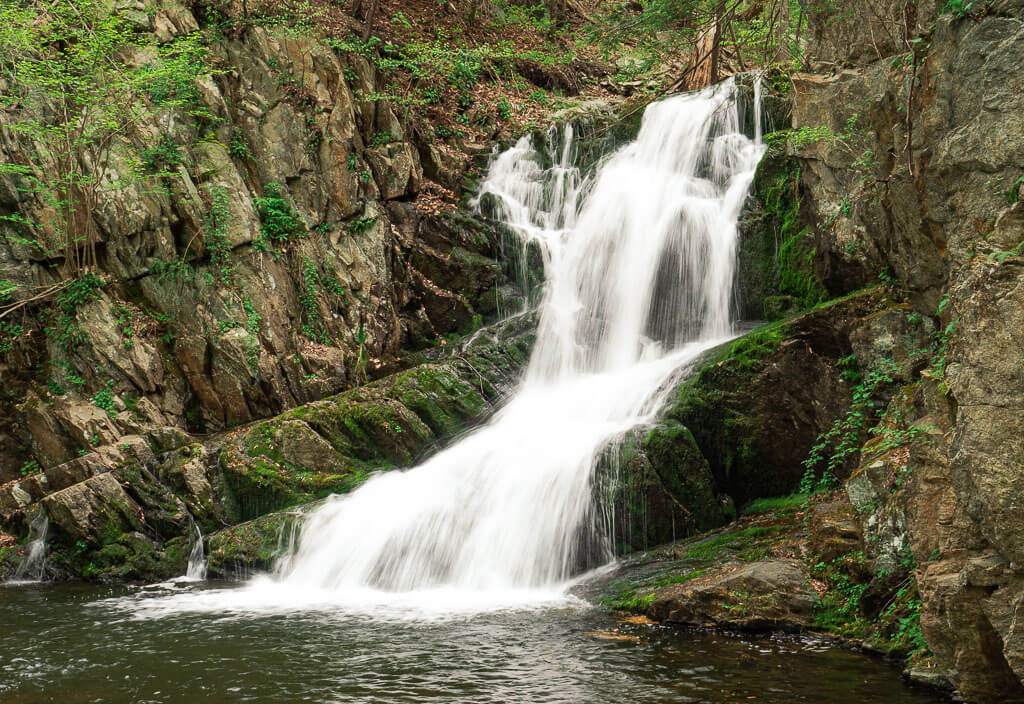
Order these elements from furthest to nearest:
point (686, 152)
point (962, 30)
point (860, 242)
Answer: point (686, 152) → point (860, 242) → point (962, 30)

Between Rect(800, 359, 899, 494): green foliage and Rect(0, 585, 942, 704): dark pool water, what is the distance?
103 inches

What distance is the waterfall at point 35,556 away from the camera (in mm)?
10229

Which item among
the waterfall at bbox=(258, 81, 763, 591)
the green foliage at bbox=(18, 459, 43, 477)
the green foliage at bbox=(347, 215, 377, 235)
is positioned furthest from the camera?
the green foliage at bbox=(347, 215, 377, 235)

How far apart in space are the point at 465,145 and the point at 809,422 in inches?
465

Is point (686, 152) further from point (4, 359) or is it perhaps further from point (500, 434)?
point (4, 359)

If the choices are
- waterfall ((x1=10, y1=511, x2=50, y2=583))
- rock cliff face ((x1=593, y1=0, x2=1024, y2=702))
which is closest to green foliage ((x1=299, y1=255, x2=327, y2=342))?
waterfall ((x1=10, y1=511, x2=50, y2=583))

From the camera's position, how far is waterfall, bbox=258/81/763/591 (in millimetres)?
9141

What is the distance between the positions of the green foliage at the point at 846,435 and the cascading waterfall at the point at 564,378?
6.93 ft

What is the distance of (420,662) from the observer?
6184 millimetres

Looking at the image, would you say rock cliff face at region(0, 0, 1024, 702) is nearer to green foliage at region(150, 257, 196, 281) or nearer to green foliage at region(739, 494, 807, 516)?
green foliage at region(150, 257, 196, 281)

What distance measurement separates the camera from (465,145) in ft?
59.9

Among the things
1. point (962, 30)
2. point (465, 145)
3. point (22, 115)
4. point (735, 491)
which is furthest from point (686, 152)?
point (22, 115)

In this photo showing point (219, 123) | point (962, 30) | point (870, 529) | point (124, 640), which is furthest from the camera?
point (219, 123)

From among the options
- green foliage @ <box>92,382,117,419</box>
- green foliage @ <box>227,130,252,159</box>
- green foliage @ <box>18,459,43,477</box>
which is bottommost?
green foliage @ <box>18,459,43,477</box>
